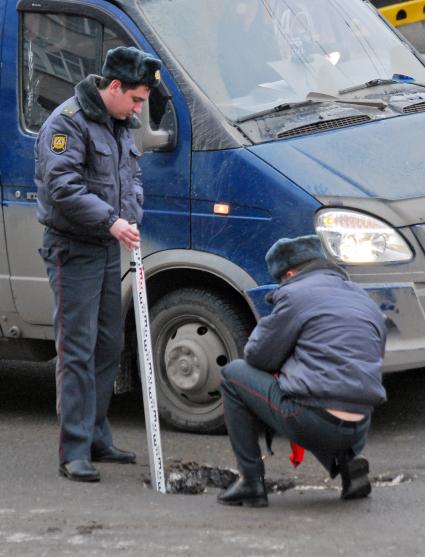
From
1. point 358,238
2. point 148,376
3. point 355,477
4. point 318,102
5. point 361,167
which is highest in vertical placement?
point 318,102

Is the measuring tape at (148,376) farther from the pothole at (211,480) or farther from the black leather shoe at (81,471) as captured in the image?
the black leather shoe at (81,471)

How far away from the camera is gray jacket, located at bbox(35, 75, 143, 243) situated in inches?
233

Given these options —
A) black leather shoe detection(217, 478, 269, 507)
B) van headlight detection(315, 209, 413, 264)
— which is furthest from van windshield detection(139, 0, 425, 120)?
black leather shoe detection(217, 478, 269, 507)

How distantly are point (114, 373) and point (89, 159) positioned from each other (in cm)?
104

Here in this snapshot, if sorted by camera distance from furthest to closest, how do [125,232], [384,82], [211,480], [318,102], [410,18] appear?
[410,18] < [384,82] < [318,102] < [211,480] < [125,232]

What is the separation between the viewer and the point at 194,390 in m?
6.94

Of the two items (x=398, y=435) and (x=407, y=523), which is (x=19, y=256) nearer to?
(x=398, y=435)

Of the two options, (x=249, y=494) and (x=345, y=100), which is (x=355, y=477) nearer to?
(x=249, y=494)

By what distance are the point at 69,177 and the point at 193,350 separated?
4.43ft

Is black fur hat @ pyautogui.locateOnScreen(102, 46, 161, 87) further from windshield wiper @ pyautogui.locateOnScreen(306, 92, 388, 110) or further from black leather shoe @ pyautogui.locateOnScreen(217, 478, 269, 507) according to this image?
black leather shoe @ pyautogui.locateOnScreen(217, 478, 269, 507)

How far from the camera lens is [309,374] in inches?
211

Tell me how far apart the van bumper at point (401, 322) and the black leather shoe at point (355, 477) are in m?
0.99

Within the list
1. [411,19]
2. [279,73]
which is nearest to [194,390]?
[279,73]

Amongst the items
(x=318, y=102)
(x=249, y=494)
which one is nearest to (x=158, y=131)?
(x=318, y=102)
